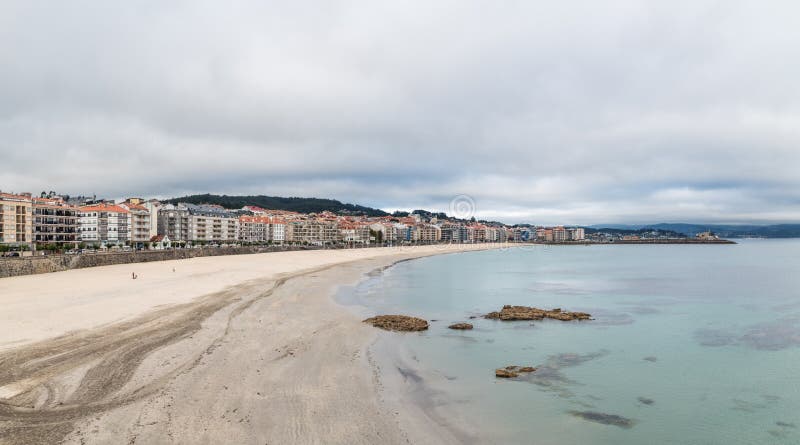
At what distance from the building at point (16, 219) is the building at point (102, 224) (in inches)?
767

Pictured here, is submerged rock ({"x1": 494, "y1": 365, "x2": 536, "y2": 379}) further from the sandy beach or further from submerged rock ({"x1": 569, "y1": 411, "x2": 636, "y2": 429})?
the sandy beach

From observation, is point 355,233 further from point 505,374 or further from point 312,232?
point 505,374

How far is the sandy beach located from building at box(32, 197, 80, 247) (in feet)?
188

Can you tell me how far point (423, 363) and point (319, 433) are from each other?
22.5 feet

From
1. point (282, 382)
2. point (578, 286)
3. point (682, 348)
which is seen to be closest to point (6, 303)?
point (282, 382)

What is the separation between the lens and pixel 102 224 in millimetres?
89812

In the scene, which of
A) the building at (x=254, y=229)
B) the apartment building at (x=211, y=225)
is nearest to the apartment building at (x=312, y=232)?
the building at (x=254, y=229)

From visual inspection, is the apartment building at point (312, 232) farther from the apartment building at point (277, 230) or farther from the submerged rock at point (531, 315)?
the submerged rock at point (531, 315)

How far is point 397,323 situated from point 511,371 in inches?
329

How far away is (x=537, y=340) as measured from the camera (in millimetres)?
20281

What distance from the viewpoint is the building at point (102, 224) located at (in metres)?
89.3

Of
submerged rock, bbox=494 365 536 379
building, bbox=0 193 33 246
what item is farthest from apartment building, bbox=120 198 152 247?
submerged rock, bbox=494 365 536 379

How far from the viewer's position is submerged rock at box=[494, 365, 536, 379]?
48.3ft

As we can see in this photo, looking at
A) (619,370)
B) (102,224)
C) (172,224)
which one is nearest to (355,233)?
(172,224)
